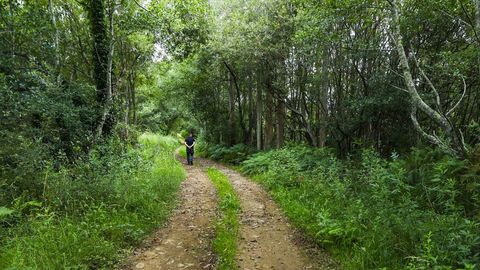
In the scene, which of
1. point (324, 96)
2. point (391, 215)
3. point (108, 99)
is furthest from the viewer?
point (324, 96)

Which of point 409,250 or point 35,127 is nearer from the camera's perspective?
point 409,250

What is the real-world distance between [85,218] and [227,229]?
2.77 m

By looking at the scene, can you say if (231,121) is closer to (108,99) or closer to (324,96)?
(324,96)

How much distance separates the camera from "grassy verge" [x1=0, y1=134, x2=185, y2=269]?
4618 mm

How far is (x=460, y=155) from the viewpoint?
7.23 metres

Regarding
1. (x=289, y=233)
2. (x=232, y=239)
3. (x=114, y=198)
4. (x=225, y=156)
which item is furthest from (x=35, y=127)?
(x=225, y=156)

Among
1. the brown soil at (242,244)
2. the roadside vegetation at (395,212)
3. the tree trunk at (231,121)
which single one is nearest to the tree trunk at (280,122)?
the tree trunk at (231,121)

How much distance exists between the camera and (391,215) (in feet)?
16.9

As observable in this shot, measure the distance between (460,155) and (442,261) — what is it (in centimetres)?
426

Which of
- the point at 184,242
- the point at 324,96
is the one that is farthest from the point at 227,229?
the point at 324,96

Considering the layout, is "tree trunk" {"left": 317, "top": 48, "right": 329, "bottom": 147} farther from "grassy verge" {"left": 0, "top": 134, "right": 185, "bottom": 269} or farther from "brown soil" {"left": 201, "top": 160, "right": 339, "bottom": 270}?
"grassy verge" {"left": 0, "top": 134, "right": 185, "bottom": 269}

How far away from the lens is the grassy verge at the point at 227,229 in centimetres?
514

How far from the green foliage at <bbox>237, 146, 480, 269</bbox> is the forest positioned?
4cm

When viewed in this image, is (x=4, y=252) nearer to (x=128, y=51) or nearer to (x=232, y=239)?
(x=232, y=239)
